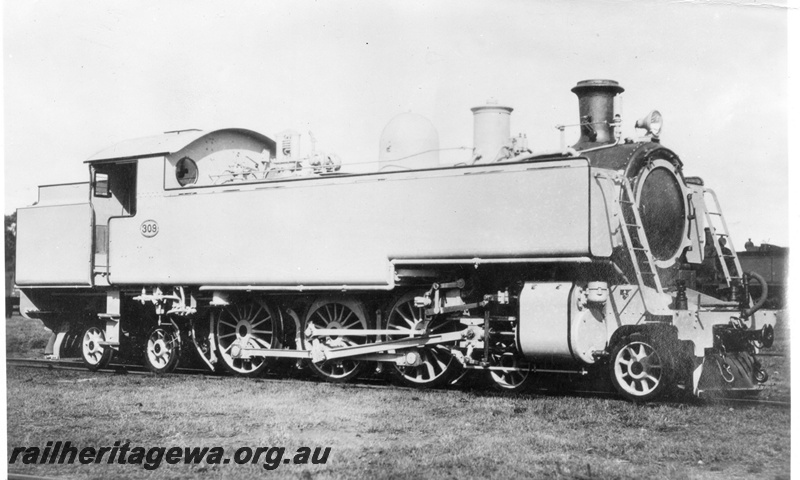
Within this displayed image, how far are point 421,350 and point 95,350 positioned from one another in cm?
542

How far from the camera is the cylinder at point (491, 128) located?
955cm

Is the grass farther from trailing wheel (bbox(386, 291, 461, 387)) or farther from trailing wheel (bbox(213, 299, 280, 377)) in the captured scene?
trailing wheel (bbox(213, 299, 280, 377))

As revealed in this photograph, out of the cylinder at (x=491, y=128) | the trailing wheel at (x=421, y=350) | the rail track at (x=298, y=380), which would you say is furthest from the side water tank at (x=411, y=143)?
the rail track at (x=298, y=380)

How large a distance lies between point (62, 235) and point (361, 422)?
22.2 feet

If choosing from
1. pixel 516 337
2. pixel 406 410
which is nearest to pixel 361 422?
pixel 406 410

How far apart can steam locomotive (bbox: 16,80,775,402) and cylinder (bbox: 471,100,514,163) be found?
2 centimetres

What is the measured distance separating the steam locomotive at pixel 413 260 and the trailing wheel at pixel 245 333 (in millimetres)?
30

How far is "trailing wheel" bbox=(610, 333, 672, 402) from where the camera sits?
8.26 meters

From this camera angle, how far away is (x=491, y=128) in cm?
A: 958

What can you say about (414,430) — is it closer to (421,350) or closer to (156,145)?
(421,350)

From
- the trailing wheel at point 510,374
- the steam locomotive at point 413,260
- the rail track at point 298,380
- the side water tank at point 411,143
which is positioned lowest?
the rail track at point 298,380

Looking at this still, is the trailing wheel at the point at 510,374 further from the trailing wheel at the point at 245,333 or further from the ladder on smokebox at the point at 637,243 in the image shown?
the trailing wheel at the point at 245,333

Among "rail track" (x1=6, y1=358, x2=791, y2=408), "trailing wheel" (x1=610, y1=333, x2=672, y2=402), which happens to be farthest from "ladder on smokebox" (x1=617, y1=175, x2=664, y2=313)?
"rail track" (x1=6, y1=358, x2=791, y2=408)

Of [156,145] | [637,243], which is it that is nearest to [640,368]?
[637,243]
